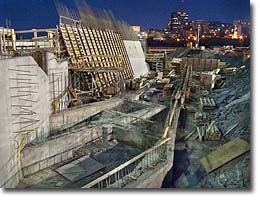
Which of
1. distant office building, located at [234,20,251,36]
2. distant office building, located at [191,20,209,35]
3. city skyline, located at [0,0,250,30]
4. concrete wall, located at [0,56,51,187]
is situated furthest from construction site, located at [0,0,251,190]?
distant office building, located at [191,20,209,35]

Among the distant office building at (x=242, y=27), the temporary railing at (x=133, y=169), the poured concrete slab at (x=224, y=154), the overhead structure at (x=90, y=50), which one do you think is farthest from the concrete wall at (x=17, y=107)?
the overhead structure at (x=90, y=50)

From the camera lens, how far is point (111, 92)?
28.6 feet

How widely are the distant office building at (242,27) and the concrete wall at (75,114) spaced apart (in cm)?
404

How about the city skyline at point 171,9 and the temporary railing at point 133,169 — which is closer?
the temporary railing at point 133,169

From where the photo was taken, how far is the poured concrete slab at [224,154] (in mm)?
3282

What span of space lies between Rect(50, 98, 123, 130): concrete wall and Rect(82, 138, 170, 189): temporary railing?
2.39 metres

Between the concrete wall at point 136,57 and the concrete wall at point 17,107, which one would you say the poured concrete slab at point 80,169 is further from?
the concrete wall at point 136,57

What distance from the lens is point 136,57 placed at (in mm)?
13562

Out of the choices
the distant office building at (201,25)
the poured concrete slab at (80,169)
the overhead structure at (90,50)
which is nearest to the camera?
the poured concrete slab at (80,169)

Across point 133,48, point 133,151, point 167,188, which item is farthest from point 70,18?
point 167,188

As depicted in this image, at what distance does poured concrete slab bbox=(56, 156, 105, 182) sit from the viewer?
402 cm

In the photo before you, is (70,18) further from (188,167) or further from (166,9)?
(188,167)

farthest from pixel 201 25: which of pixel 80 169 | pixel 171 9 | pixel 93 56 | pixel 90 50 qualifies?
pixel 90 50

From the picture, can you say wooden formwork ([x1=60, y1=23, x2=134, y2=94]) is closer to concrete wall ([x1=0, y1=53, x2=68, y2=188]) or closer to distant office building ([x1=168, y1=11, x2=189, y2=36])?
concrete wall ([x1=0, y1=53, x2=68, y2=188])
